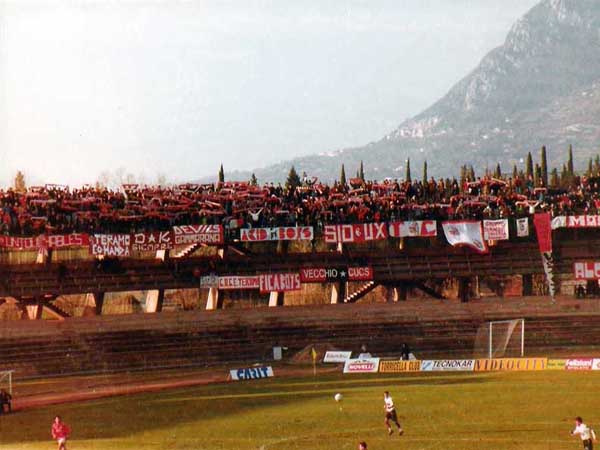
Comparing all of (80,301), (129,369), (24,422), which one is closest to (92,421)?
(24,422)

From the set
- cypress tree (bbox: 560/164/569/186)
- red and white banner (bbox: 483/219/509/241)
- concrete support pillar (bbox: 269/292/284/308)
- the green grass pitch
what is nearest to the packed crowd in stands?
red and white banner (bbox: 483/219/509/241)

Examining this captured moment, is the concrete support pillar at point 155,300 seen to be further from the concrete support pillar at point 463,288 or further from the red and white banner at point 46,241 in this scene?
the concrete support pillar at point 463,288

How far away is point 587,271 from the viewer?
242 ft

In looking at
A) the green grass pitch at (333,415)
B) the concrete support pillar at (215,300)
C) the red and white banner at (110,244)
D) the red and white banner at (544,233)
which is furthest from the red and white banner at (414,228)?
the red and white banner at (110,244)

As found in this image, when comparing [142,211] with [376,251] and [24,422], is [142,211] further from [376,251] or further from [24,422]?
[24,422]

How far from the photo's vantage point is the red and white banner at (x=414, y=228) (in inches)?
2911

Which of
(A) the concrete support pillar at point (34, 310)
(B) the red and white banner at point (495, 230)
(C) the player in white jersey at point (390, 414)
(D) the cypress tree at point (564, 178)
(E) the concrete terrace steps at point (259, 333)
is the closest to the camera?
(C) the player in white jersey at point (390, 414)

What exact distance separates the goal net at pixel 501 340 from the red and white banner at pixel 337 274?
902 centimetres

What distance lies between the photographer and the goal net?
6456cm

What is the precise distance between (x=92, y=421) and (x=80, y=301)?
31699 millimetres

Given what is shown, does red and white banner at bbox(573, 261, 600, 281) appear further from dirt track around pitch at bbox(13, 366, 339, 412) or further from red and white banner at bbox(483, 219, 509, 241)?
dirt track around pitch at bbox(13, 366, 339, 412)

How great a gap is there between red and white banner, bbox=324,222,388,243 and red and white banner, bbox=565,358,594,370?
17.8 m

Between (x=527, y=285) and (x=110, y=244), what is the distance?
2843 cm

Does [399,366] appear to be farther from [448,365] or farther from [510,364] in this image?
[510,364]
